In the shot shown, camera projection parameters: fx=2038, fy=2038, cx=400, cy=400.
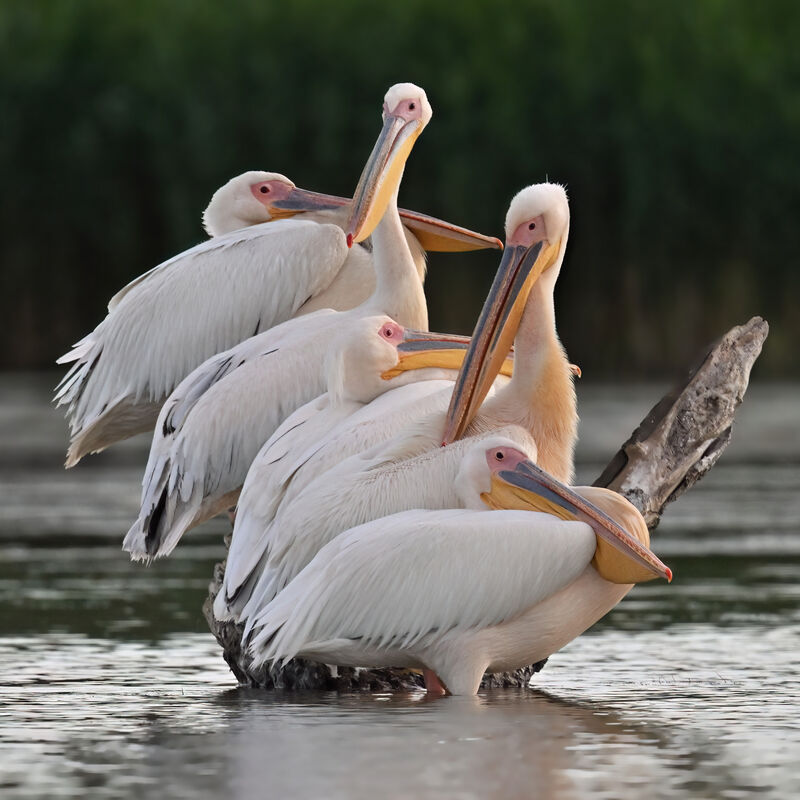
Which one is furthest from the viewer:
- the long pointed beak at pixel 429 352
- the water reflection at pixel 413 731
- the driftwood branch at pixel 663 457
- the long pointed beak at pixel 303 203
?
the long pointed beak at pixel 303 203

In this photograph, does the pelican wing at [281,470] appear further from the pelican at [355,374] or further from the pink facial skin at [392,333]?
the pink facial skin at [392,333]

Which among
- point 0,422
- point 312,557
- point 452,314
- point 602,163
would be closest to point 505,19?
point 602,163

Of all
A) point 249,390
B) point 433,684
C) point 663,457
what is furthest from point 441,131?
point 433,684

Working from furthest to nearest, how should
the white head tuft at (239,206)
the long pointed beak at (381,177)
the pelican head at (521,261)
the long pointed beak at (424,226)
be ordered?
1. the white head tuft at (239,206)
2. the long pointed beak at (424,226)
3. the long pointed beak at (381,177)
4. the pelican head at (521,261)

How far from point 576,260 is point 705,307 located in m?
1.41

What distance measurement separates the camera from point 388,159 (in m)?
6.65

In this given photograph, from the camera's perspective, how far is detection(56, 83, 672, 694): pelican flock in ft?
17.5

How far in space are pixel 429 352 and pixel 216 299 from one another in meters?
1.16

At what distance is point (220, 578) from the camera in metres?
6.39

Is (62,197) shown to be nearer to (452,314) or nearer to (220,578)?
(452,314)

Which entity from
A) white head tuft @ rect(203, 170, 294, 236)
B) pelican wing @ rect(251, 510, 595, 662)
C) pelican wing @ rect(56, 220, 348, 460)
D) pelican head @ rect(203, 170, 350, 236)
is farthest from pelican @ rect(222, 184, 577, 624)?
white head tuft @ rect(203, 170, 294, 236)

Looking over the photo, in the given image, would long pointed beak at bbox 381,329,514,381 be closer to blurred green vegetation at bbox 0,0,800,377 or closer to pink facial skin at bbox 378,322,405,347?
→ pink facial skin at bbox 378,322,405,347

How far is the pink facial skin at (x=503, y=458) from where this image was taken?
5.46 metres

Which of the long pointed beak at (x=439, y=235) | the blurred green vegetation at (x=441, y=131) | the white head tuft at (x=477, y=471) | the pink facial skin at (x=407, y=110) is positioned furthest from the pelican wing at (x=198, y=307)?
the blurred green vegetation at (x=441, y=131)
